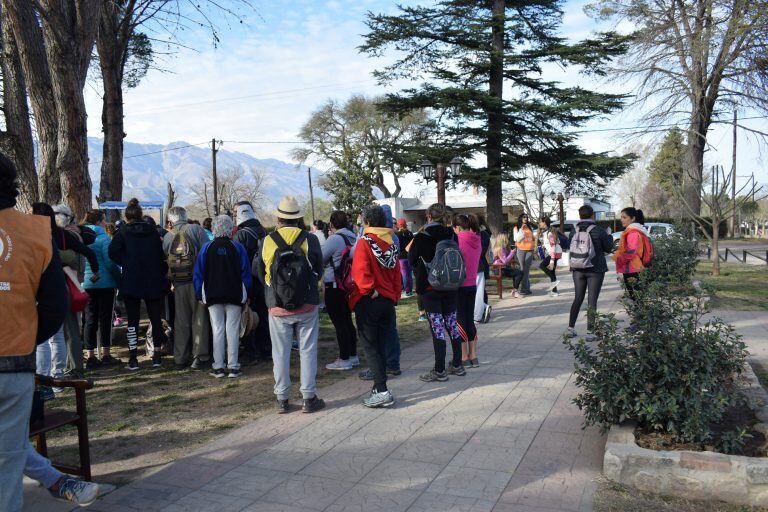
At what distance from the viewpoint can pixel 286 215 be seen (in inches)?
196

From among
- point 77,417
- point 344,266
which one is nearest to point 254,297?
point 344,266

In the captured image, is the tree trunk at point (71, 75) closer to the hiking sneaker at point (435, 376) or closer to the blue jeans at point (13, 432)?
the hiking sneaker at point (435, 376)

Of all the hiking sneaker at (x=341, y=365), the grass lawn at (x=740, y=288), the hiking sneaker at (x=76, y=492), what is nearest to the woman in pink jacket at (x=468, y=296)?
the hiking sneaker at (x=341, y=365)

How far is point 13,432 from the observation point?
2.57 meters

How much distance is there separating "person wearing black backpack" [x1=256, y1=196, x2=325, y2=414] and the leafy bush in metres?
2.12

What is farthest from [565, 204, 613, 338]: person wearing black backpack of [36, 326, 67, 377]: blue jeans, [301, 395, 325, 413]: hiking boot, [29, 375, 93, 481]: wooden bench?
[36, 326, 67, 377]: blue jeans

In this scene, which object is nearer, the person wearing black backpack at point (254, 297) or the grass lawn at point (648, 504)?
the grass lawn at point (648, 504)

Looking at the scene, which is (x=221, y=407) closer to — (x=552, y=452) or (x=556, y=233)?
(x=552, y=452)

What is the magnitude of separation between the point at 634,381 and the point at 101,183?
45.6 ft

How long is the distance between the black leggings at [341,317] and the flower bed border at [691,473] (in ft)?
11.6

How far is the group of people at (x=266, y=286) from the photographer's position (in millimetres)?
4746

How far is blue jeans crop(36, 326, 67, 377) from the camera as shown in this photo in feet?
18.1

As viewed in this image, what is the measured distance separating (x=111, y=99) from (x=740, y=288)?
49.3 feet

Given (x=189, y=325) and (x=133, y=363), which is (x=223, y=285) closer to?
(x=189, y=325)
